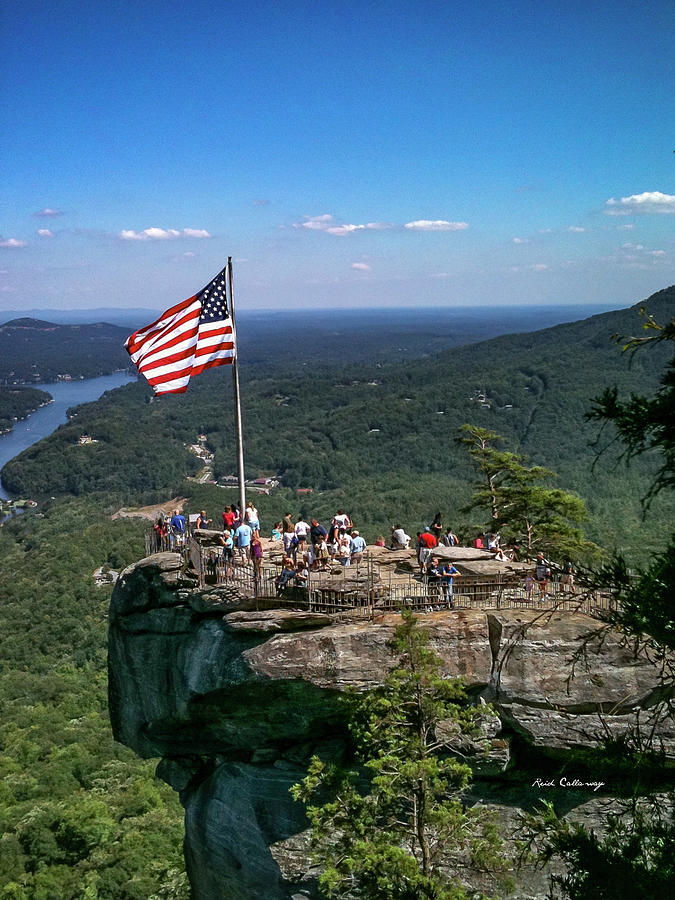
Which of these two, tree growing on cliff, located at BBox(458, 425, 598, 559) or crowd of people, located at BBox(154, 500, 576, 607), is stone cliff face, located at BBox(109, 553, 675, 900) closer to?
crowd of people, located at BBox(154, 500, 576, 607)

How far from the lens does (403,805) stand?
12008 mm

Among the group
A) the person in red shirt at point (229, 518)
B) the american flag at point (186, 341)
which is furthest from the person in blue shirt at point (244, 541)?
the american flag at point (186, 341)

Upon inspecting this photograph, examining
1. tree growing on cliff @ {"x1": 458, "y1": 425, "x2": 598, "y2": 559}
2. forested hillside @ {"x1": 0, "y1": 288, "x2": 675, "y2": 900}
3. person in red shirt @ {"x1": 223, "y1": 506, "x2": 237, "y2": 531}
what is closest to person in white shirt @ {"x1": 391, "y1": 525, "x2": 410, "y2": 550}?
person in red shirt @ {"x1": 223, "y1": 506, "x2": 237, "y2": 531}

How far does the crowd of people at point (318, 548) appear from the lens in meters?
14.7

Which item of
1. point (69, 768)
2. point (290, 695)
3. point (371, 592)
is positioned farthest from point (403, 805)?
point (69, 768)

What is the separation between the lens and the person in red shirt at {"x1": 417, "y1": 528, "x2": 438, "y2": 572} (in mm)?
16383

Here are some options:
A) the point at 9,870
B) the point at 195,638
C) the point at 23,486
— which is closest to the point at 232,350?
the point at 195,638

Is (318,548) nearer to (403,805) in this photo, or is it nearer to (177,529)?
(177,529)

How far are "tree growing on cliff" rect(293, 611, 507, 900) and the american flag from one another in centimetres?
746

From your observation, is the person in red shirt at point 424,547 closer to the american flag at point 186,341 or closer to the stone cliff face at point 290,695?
the stone cliff face at point 290,695

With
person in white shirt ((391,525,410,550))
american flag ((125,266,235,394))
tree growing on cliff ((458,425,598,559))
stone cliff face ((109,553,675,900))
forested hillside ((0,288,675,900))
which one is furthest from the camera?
forested hillside ((0,288,675,900))

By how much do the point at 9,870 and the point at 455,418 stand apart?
106m

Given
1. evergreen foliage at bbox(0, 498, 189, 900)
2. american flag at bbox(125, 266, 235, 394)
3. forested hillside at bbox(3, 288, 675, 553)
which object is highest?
american flag at bbox(125, 266, 235, 394)

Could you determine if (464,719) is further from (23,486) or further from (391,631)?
(23,486)
